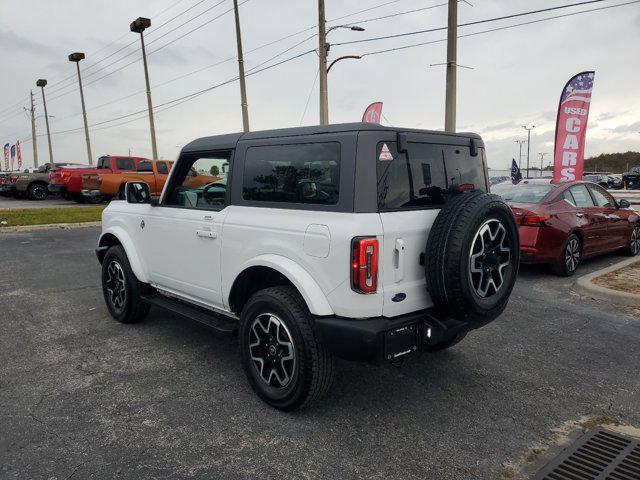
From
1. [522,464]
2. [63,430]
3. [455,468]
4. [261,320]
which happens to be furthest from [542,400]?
[63,430]

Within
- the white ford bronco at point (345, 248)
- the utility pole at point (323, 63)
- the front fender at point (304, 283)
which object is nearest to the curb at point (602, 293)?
the white ford bronco at point (345, 248)

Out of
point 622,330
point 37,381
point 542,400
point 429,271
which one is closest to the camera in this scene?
point 429,271

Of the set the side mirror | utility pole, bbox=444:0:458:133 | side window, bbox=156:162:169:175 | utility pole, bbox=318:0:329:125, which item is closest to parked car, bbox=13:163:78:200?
side window, bbox=156:162:169:175

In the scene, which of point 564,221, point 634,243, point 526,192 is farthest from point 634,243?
point 526,192

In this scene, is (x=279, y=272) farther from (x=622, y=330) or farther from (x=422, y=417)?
(x=622, y=330)

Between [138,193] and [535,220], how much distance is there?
18.1ft

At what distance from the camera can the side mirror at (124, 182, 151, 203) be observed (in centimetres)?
470

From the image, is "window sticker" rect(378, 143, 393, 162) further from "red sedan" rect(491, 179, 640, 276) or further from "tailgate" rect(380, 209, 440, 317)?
"red sedan" rect(491, 179, 640, 276)

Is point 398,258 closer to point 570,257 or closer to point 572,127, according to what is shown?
point 570,257

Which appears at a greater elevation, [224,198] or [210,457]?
[224,198]

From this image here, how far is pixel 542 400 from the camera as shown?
354 cm

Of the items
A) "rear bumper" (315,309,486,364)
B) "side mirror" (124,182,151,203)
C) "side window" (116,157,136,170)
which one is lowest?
"rear bumper" (315,309,486,364)

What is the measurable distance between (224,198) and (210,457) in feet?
6.36

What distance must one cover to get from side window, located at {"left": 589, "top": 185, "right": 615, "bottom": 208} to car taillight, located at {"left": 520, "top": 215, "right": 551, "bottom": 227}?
1.80 meters
